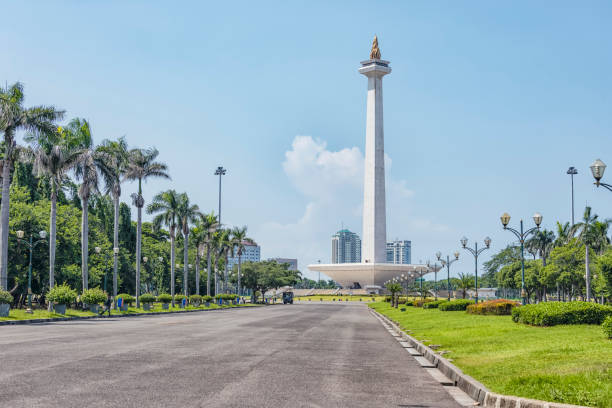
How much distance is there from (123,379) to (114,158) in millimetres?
44674

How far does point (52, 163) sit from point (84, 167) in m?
5.75

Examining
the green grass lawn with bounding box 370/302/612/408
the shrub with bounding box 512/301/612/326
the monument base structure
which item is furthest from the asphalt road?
the monument base structure

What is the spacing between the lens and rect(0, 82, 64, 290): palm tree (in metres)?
36.6

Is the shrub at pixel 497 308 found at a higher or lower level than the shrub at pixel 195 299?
higher

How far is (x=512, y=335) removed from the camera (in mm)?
17984

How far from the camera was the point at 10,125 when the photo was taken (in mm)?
37156

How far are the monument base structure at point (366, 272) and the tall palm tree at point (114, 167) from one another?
252ft

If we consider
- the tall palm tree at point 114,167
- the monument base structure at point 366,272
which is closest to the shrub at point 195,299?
the tall palm tree at point 114,167

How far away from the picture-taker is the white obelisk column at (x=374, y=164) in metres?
114

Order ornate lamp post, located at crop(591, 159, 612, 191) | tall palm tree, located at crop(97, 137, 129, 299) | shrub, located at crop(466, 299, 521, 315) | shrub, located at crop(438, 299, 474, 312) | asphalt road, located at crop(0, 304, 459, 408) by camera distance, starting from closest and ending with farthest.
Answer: asphalt road, located at crop(0, 304, 459, 408) < ornate lamp post, located at crop(591, 159, 612, 191) < shrub, located at crop(466, 299, 521, 315) < shrub, located at crop(438, 299, 474, 312) < tall palm tree, located at crop(97, 137, 129, 299)

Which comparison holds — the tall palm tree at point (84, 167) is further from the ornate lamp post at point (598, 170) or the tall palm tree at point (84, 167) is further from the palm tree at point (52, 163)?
the ornate lamp post at point (598, 170)

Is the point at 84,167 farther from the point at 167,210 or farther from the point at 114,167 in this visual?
the point at 167,210

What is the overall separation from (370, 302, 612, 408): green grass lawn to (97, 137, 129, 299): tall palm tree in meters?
37.1

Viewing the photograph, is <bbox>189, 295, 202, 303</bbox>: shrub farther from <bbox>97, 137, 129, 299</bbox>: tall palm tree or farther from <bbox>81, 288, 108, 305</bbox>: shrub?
<bbox>81, 288, 108, 305</bbox>: shrub
